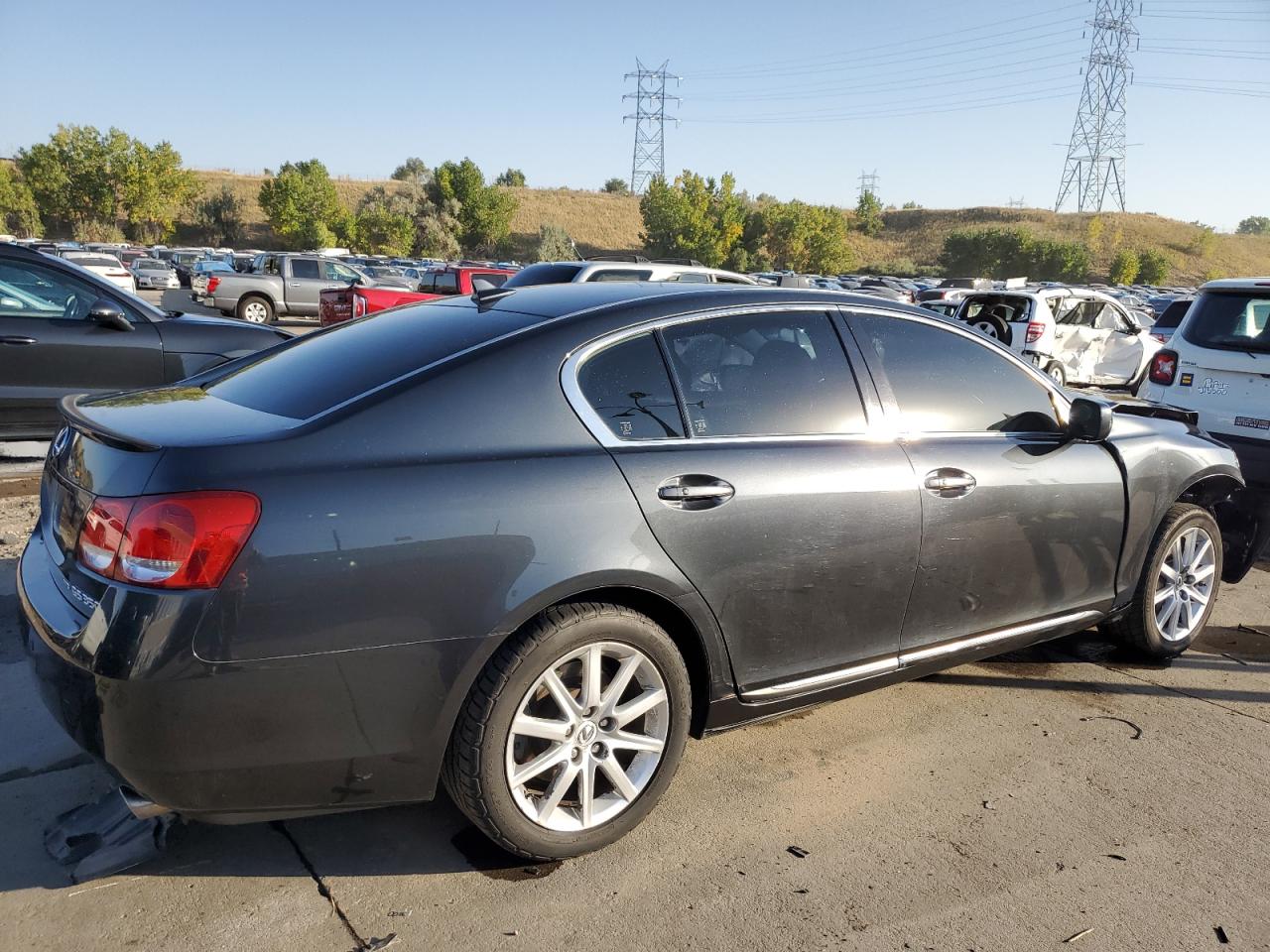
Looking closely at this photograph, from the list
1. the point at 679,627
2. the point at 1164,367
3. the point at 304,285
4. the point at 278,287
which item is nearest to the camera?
the point at 679,627

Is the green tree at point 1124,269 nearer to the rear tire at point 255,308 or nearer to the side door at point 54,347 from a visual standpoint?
the rear tire at point 255,308

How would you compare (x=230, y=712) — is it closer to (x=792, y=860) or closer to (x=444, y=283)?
(x=792, y=860)

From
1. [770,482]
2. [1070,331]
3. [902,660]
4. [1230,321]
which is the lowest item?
[1070,331]

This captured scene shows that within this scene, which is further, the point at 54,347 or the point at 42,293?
the point at 42,293

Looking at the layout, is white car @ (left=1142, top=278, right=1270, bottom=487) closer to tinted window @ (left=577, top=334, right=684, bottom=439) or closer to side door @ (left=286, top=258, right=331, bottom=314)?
tinted window @ (left=577, top=334, right=684, bottom=439)

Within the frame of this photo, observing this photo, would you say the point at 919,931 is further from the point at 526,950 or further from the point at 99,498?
the point at 99,498

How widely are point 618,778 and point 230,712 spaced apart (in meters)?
1.11

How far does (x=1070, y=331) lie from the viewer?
15969 millimetres

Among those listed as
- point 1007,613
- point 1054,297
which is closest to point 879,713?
point 1007,613

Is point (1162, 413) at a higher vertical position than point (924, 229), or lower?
higher

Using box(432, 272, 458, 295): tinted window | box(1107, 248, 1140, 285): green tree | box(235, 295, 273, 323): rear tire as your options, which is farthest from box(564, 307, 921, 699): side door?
box(1107, 248, 1140, 285): green tree

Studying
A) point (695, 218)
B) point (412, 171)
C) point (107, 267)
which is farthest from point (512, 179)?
point (107, 267)

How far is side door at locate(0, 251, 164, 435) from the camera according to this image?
265 inches

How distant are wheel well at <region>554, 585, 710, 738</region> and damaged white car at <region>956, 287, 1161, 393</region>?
43.6ft
